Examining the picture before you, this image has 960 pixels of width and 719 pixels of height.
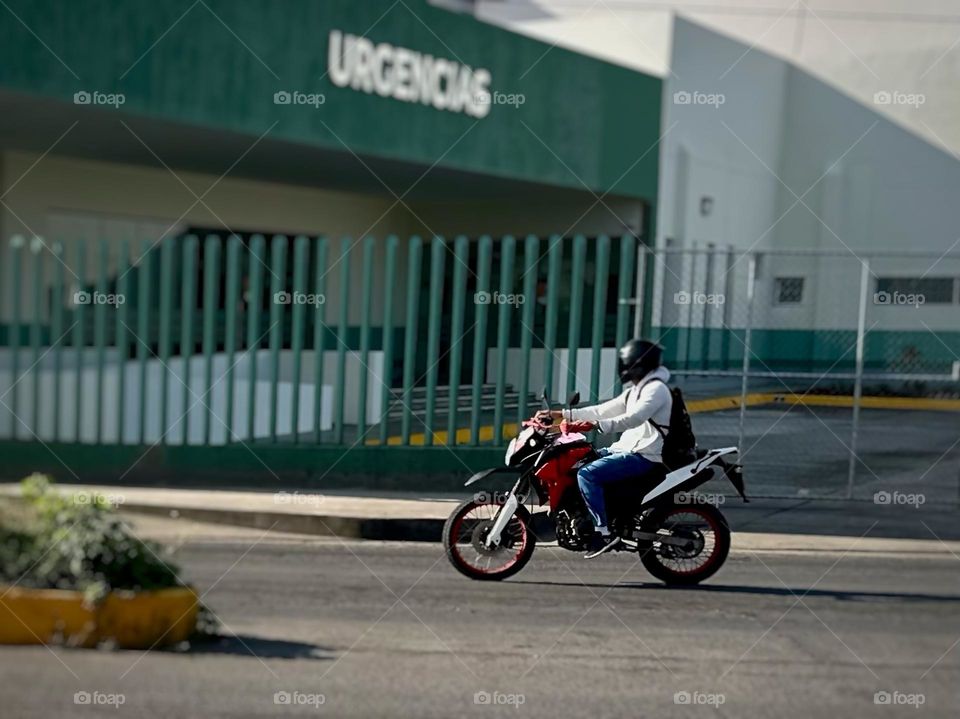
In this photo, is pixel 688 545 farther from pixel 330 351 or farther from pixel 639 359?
pixel 330 351

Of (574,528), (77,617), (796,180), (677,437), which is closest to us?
(77,617)

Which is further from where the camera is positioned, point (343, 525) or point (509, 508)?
point (343, 525)

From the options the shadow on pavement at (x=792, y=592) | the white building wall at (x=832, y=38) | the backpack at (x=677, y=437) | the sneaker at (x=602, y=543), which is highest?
the white building wall at (x=832, y=38)

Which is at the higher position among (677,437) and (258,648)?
(677,437)

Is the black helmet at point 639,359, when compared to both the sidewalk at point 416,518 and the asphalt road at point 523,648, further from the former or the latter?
the sidewalk at point 416,518

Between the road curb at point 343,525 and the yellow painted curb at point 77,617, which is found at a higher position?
the yellow painted curb at point 77,617

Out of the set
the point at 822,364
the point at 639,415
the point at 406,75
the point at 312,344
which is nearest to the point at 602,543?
the point at 639,415

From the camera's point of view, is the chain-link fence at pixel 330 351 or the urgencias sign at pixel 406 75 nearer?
the chain-link fence at pixel 330 351

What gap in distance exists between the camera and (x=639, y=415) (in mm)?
7102

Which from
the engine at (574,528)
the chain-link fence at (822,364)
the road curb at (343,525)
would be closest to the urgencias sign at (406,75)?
the chain-link fence at (822,364)

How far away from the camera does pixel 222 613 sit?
707 centimetres

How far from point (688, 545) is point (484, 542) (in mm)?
1280

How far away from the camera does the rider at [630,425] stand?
711cm

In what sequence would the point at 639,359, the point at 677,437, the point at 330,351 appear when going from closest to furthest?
1. the point at 639,359
2. the point at 677,437
3. the point at 330,351
